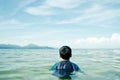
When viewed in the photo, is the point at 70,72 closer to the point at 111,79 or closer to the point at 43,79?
the point at 43,79

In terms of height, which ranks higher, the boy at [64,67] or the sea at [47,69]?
the boy at [64,67]

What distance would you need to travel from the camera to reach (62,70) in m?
7.72

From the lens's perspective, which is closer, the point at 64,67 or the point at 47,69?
the point at 64,67

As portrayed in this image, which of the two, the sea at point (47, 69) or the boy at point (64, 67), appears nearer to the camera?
the boy at point (64, 67)

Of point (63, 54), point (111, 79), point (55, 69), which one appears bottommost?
point (111, 79)

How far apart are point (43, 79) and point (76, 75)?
A: 1250 millimetres

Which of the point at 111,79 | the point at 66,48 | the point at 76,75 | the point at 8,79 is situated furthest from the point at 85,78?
the point at 8,79

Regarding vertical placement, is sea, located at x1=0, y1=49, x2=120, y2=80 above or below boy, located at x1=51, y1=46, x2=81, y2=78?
below

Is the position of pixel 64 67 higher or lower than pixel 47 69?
higher

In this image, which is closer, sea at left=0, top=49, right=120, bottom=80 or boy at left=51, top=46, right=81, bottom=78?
boy at left=51, top=46, right=81, bottom=78

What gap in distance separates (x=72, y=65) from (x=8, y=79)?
252 centimetres

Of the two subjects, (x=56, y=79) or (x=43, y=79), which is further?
(x=43, y=79)

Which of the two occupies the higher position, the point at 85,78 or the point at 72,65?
the point at 72,65

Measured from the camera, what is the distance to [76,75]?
807cm
